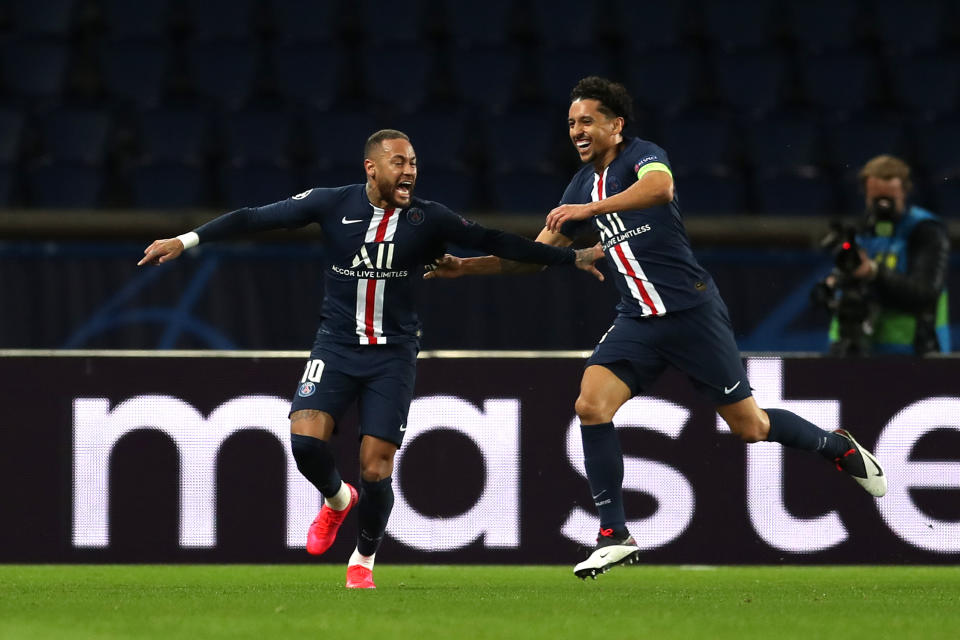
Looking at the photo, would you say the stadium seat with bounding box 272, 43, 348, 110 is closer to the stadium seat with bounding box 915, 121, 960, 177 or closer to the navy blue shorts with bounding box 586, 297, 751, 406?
the stadium seat with bounding box 915, 121, 960, 177

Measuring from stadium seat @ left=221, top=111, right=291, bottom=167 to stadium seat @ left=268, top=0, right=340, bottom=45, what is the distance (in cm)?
98

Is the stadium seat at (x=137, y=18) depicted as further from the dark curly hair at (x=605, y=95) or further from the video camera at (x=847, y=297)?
the dark curly hair at (x=605, y=95)

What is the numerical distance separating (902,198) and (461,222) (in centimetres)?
263

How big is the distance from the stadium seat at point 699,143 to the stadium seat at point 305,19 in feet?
9.18

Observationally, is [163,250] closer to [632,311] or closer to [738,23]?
[632,311]

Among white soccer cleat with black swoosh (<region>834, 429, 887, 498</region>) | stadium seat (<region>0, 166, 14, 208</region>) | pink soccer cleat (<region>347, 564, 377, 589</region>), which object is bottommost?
pink soccer cleat (<region>347, 564, 377, 589</region>)

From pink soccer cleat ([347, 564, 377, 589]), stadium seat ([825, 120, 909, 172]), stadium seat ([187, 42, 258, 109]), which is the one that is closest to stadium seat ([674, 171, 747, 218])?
stadium seat ([825, 120, 909, 172])

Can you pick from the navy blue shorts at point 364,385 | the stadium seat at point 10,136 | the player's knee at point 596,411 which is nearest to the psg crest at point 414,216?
the navy blue shorts at point 364,385

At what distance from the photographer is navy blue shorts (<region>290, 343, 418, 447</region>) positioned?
6508mm

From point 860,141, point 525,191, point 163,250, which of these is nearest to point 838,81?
point 860,141

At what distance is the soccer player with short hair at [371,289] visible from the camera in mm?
6492

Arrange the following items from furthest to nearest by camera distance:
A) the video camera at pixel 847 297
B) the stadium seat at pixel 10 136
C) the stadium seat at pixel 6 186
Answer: the stadium seat at pixel 10 136, the stadium seat at pixel 6 186, the video camera at pixel 847 297

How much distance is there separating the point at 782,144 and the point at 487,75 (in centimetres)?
231

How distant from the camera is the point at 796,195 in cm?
1158
